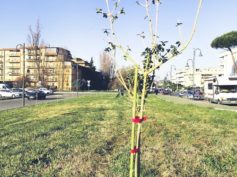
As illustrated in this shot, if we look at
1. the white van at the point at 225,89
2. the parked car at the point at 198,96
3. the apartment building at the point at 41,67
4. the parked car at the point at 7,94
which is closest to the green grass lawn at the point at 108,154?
the white van at the point at 225,89

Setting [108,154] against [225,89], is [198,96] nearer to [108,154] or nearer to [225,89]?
[225,89]

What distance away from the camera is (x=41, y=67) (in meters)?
79.6

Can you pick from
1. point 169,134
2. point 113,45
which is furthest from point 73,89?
point 113,45

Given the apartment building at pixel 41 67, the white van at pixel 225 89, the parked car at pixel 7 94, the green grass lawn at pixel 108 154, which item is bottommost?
the parked car at pixel 7 94

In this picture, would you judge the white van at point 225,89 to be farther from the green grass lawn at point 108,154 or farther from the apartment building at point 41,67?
the apartment building at point 41,67

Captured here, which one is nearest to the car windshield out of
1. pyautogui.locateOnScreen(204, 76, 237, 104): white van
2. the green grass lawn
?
pyautogui.locateOnScreen(204, 76, 237, 104): white van

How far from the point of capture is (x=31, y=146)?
8.12 meters

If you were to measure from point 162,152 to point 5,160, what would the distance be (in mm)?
3107

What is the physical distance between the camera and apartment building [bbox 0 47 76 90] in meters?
79.2

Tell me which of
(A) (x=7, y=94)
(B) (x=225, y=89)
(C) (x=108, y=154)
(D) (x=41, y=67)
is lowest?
(A) (x=7, y=94)

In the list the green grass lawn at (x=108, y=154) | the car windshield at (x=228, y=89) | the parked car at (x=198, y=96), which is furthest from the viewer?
the parked car at (x=198, y=96)

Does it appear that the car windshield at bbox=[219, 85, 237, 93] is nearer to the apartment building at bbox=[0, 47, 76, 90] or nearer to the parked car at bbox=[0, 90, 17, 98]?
the parked car at bbox=[0, 90, 17, 98]

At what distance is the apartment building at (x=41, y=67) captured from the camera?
260 ft

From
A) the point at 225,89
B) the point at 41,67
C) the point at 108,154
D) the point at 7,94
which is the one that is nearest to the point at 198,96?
the point at 225,89
